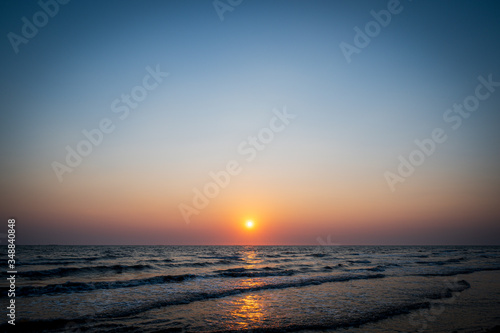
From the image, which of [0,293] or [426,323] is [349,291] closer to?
[426,323]

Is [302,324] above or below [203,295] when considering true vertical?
above

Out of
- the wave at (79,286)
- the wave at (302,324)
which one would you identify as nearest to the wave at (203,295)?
the wave at (302,324)

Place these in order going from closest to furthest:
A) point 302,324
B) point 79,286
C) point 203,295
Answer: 1. point 302,324
2. point 203,295
3. point 79,286

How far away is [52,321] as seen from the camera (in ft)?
34.9

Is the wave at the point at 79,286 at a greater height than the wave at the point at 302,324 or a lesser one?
lesser

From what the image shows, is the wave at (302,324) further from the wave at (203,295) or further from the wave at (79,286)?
the wave at (79,286)

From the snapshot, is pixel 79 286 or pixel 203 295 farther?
pixel 79 286

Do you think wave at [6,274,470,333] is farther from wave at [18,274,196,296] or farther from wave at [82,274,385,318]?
wave at [18,274,196,296]

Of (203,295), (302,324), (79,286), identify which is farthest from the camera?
(79,286)

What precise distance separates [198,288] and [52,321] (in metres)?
9.60

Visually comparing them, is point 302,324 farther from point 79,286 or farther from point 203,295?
point 79,286

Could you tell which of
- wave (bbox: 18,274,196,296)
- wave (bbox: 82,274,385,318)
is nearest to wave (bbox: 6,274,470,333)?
wave (bbox: 82,274,385,318)

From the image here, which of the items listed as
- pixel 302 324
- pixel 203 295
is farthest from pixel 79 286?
pixel 302 324

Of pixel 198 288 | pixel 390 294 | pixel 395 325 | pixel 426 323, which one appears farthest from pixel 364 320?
pixel 198 288
